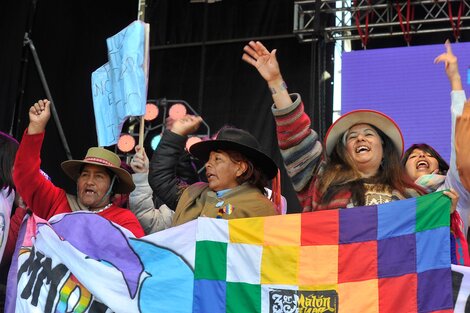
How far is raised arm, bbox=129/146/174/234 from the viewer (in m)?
4.01

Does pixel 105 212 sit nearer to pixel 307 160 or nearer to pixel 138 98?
pixel 138 98

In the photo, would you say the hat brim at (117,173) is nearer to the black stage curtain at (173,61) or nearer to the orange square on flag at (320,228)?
the orange square on flag at (320,228)

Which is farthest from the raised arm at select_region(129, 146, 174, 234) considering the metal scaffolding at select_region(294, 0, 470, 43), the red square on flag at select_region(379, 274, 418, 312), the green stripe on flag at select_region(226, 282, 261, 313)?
the metal scaffolding at select_region(294, 0, 470, 43)

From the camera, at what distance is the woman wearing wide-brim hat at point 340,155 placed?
3.28 meters

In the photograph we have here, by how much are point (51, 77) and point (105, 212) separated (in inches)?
155

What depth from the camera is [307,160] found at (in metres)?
3.42

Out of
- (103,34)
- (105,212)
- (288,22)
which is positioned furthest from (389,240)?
(103,34)

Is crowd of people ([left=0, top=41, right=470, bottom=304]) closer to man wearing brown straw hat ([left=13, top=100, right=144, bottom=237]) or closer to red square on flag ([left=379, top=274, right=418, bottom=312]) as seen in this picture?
man wearing brown straw hat ([left=13, top=100, right=144, bottom=237])

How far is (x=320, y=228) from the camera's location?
3.12 metres

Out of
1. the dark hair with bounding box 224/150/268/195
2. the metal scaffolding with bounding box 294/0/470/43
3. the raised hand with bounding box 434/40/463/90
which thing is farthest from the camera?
the metal scaffolding with bounding box 294/0/470/43

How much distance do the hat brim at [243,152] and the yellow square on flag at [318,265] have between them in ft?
2.02

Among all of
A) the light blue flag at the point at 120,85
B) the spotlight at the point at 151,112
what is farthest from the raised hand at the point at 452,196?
the spotlight at the point at 151,112

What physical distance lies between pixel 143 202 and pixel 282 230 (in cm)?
107

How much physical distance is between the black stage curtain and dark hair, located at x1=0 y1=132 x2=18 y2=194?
2902mm
